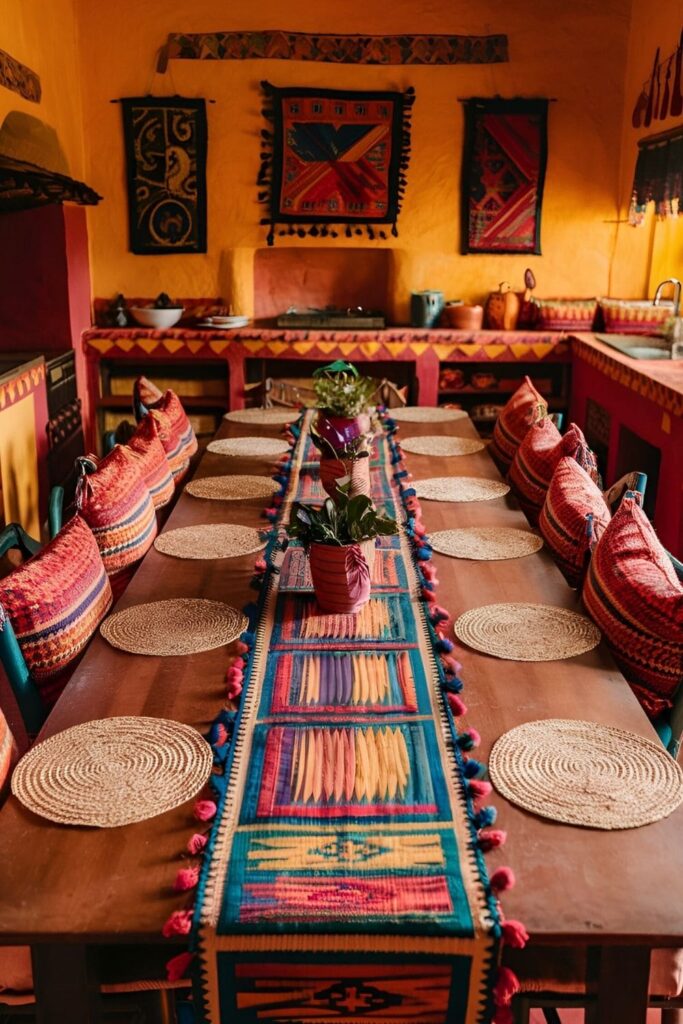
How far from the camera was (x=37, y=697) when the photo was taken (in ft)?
6.43

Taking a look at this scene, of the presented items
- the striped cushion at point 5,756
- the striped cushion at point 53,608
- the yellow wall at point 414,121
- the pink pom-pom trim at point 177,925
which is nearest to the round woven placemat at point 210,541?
the striped cushion at point 53,608

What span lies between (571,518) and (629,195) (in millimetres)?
4263

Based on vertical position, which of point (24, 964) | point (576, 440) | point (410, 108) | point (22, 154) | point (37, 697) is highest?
point (410, 108)

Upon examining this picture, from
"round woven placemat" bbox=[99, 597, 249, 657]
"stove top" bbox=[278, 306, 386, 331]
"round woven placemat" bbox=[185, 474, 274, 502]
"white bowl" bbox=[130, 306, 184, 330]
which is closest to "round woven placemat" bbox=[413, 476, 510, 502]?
"round woven placemat" bbox=[185, 474, 274, 502]

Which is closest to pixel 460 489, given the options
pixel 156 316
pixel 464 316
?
pixel 464 316

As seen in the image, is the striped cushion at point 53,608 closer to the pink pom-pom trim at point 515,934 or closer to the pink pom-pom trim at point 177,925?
the pink pom-pom trim at point 177,925

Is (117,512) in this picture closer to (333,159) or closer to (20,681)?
Answer: (20,681)

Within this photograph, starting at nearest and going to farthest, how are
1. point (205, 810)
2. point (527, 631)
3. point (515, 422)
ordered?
1. point (205, 810)
2. point (527, 631)
3. point (515, 422)

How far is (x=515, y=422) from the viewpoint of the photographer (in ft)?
11.9

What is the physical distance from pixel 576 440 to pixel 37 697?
5.69ft

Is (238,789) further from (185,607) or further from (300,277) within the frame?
(300,277)

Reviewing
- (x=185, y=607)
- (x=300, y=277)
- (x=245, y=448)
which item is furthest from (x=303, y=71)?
(x=185, y=607)

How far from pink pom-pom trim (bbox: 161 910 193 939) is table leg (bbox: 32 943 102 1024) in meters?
0.18

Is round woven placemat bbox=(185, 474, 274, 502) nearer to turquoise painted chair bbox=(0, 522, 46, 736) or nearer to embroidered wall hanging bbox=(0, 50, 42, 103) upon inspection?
turquoise painted chair bbox=(0, 522, 46, 736)
